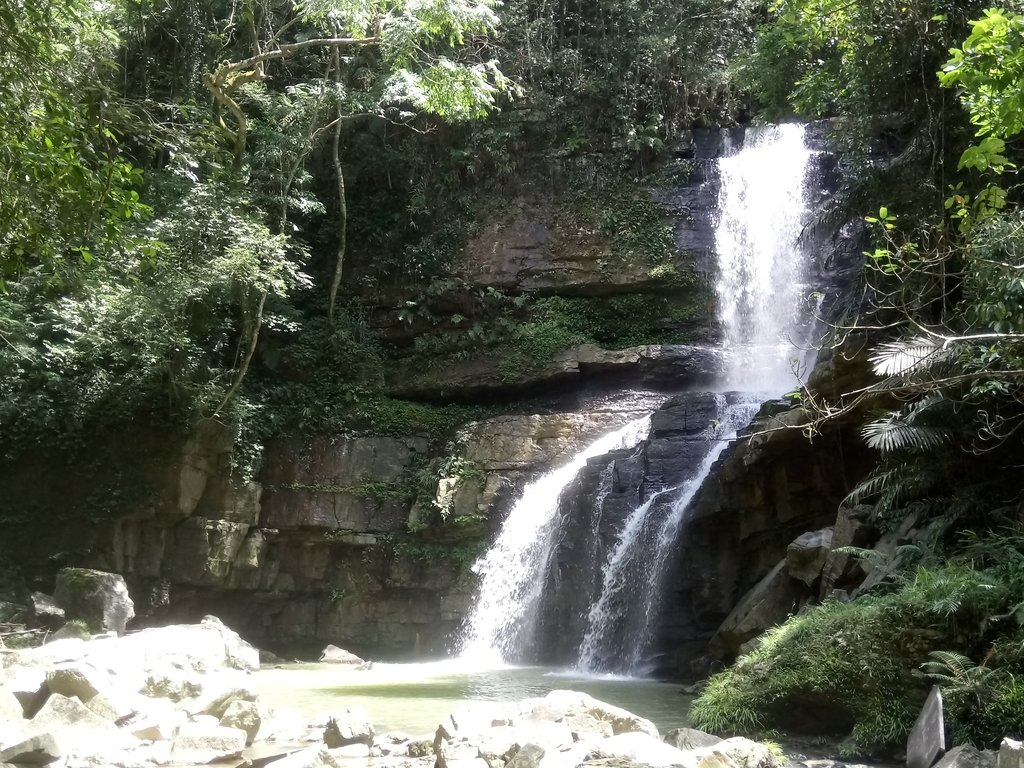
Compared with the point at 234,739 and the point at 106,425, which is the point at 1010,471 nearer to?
the point at 234,739

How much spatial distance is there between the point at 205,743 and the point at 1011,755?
5335 mm

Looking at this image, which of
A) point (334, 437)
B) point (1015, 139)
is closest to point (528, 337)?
point (334, 437)

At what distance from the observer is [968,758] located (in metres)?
5.31

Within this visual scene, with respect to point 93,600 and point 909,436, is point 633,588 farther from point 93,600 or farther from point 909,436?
point 93,600

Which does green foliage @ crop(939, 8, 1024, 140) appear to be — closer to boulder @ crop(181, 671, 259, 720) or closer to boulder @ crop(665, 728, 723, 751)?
boulder @ crop(665, 728, 723, 751)

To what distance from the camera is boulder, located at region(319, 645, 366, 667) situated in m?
14.8

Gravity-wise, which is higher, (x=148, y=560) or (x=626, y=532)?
(x=626, y=532)

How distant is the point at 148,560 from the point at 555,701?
451 inches

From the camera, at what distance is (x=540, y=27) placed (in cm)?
2166

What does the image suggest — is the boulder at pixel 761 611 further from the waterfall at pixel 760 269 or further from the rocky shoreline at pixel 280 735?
the waterfall at pixel 760 269

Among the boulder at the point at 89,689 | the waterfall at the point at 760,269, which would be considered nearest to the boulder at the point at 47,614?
the boulder at the point at 89,689

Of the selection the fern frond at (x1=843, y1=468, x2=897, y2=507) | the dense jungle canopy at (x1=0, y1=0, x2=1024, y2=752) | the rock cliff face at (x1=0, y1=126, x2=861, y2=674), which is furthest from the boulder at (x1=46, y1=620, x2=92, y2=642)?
the fern frond at (x1=843, y1=468, x2=897, y2=507)

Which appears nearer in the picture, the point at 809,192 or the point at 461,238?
the point at 809,192

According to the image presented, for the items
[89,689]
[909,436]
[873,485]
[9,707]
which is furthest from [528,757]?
[873,485]
